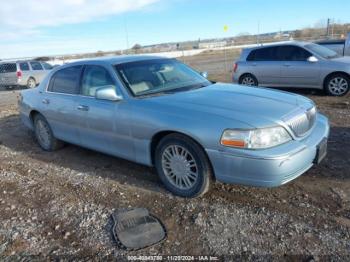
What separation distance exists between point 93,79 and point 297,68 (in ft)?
22.6

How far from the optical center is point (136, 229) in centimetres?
354

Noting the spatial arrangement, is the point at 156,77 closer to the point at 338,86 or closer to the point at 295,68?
the point at 295,68

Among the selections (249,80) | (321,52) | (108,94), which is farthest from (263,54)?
(108,94)

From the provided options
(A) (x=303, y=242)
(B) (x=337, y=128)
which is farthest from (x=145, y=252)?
(B) (x=337, y=128)

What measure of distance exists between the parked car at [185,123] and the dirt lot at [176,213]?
0.35m

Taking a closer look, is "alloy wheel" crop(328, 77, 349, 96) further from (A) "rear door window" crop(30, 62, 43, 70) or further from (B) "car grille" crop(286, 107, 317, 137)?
(A) "rear door window" crop(30, 62, 43, 70)

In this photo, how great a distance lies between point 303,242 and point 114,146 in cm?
260

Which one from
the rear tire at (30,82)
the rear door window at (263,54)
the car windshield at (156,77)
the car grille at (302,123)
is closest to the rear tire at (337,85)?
the rear door window at (263,54)

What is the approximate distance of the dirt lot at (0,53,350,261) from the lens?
318cm

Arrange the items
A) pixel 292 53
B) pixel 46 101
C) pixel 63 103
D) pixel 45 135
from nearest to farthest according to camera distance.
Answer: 1. pixel 63 103
2. pixel 46 101
3. pixel 45 135
4. pixel 292 53

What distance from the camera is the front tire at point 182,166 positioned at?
3.84 m

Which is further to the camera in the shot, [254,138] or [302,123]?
[302,123]

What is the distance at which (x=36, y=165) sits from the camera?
5750mm

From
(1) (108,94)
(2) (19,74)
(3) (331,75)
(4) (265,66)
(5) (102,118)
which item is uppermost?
(1) (108,94)
